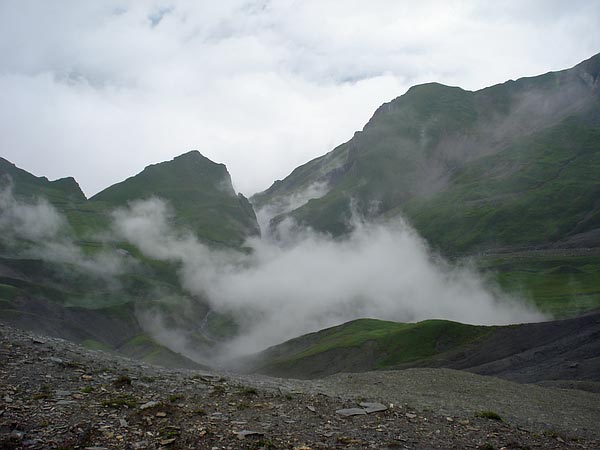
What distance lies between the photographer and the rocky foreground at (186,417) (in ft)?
63.7

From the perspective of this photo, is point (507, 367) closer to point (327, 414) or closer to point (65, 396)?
point (327, 414)

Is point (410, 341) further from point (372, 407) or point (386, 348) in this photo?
point (372, 407)

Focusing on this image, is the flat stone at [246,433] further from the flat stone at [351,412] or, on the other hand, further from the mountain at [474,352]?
the mountain at [474,352]

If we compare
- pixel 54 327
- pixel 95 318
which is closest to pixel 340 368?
pixel 54 327

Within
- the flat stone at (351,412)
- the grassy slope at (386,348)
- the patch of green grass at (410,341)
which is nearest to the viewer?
the flat stone at (351,412)

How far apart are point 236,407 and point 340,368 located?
344 ft

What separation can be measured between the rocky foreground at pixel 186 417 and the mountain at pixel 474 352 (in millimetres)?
55254

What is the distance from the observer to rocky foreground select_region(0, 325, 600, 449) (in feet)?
63.7

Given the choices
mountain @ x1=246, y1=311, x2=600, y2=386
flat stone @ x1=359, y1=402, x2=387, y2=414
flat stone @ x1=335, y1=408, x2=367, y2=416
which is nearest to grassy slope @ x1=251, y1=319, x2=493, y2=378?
mountain @ x1=246, y1=311, x2=600, y2=386

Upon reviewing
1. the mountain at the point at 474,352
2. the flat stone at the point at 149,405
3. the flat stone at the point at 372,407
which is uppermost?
the mountain at the point at 474,352

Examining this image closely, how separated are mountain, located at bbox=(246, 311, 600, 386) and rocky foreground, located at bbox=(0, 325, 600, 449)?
181 feet

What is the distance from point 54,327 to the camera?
477 feet

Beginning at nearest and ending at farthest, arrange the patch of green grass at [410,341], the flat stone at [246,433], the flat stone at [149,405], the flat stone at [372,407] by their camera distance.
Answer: the flat stone at [246,433], the flat stone at [149,405], the flat stone at [372,407], the patch of green grass at [410,341]

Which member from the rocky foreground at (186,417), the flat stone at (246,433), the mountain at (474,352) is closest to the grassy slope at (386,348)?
the mountain at (474,352)
